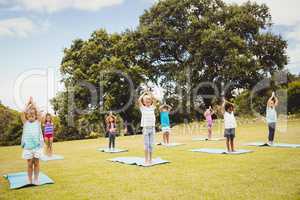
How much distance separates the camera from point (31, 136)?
852 cm

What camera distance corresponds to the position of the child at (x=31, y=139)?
846 cm

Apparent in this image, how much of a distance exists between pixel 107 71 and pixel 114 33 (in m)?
6.27

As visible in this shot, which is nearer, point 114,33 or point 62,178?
point 62,178

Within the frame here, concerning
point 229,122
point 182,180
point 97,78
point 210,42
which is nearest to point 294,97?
point 210,42

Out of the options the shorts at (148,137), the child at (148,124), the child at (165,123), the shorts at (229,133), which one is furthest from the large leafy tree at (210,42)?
the shorts at (148,137)

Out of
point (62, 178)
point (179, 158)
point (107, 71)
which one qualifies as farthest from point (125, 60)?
point (62, 178)

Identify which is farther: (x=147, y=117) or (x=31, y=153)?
(x=147, y=117)

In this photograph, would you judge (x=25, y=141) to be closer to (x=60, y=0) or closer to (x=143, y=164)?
(x=143, y=164)

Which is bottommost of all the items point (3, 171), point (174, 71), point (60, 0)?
point (3, 171)

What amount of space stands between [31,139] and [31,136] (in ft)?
0.25

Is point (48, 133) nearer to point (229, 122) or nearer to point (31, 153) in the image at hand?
point (31, 153)

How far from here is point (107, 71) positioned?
34500mm

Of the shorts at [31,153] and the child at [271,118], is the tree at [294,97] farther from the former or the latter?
the shorts at [31,153]

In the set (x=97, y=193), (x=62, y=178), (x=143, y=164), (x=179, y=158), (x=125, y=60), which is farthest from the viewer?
(x=125, y=60)
